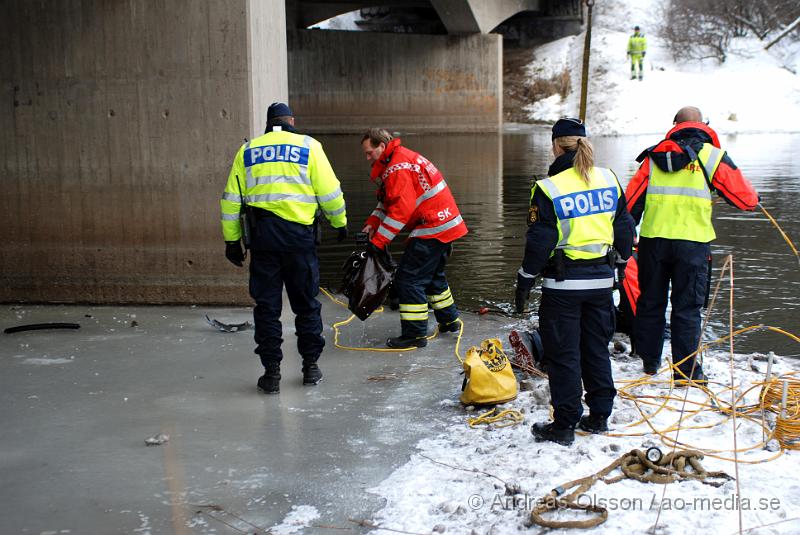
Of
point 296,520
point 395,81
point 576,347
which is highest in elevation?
point 395,81

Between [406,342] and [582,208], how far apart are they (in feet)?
8.62

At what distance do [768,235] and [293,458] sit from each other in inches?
391

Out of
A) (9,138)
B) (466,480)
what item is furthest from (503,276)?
(466,480)

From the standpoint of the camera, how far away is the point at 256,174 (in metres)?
6.19

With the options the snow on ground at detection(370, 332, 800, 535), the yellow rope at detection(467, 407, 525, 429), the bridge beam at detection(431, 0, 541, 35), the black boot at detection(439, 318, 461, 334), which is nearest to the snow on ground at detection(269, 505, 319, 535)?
the snow on ground at detection(370, 332, 800, 535)

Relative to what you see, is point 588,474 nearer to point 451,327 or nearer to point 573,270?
point 573,270

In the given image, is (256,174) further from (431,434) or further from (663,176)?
(663,176)

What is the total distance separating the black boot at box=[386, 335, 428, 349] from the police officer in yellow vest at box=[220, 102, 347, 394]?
123 centimetres

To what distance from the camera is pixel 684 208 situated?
20.4ft

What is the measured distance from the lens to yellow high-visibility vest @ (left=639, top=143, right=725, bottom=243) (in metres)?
6.20

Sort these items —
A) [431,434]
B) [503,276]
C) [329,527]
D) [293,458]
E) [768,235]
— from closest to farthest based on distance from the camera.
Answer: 1. [329,527]
2. [293,458]
3. [431,434]
4. [503,276]
5. [768,235]

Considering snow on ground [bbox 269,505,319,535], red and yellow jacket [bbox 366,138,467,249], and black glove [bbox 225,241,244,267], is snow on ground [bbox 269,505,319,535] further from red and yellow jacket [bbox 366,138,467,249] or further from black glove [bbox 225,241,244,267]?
red and yellow jacket [bbox 366,138,467,249]

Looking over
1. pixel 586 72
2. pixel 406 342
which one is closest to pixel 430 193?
pixel 406 342

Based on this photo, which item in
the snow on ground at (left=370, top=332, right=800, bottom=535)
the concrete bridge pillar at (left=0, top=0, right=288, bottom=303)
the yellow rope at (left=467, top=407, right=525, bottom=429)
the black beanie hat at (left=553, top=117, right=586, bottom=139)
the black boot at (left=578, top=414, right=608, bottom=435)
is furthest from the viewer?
the concrete bridge pillar at (left=0, top=0, right=288, bottom=303)
